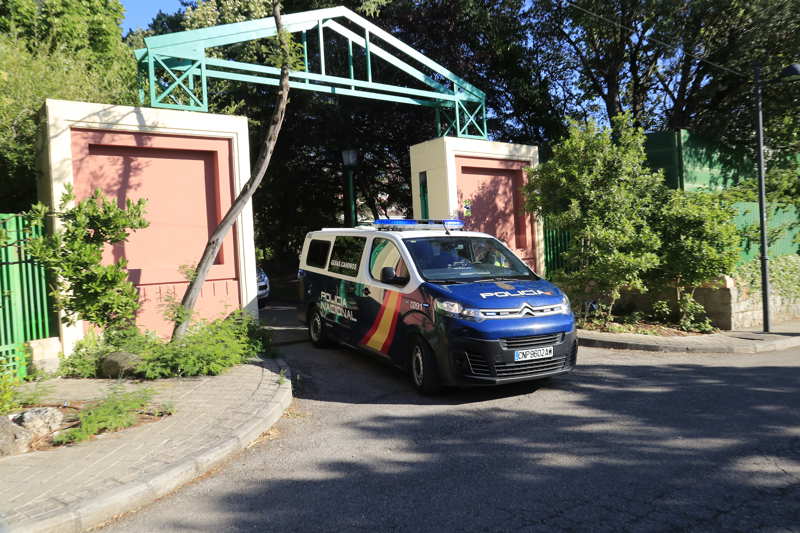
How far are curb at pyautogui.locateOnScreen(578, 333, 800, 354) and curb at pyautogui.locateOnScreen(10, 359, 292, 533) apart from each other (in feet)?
20.6

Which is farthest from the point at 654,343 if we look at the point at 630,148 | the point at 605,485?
the point at 605,485

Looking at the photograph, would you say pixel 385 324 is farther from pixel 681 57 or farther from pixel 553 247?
pixel 681 57

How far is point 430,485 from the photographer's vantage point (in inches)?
165

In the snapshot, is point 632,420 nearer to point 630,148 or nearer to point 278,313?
point 630,148

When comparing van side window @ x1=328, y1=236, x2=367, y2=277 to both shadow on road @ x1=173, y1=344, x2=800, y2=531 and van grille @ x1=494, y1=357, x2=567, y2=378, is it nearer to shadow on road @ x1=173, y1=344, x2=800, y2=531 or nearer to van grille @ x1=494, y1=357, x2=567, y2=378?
shadow on road @ x1=173, y1=344, x2=800, y2=531

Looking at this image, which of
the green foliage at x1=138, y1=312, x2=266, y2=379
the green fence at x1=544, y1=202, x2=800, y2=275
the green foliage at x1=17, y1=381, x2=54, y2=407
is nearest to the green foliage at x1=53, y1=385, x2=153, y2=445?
the green foliage at x1=17, y1=381, x2=54, y2=407

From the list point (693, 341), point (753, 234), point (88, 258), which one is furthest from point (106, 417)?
point (753, 234)

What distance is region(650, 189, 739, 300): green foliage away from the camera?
34.2 feet

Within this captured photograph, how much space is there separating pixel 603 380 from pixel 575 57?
13935 millimetres

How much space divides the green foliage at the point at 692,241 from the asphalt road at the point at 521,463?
12.0 feet

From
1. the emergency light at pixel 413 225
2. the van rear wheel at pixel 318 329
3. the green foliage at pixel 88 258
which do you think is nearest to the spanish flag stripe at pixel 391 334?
the emergency light at pixel 413 225

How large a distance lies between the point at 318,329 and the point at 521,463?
5.68 meters

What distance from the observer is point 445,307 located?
6375 mm

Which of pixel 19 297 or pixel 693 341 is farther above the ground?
pixel 19 297
